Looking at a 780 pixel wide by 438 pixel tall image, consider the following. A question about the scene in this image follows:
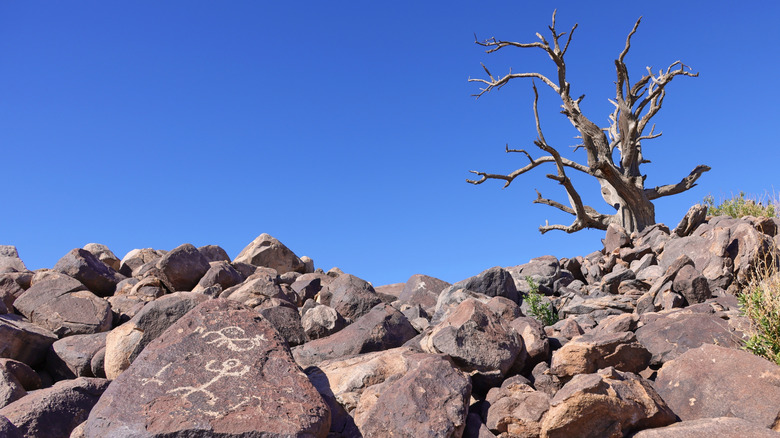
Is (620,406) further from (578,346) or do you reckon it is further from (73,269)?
(73,269)

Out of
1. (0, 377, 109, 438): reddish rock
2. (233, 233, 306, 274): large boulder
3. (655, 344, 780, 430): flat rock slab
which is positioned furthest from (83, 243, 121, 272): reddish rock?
(655, 344, 780, 430): flat rock slab

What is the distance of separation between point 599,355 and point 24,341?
7669mm

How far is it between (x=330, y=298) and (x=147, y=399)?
5248 mm

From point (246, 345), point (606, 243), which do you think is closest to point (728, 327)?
point (246, 345)

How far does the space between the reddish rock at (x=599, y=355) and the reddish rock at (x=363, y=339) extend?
78.6 inches

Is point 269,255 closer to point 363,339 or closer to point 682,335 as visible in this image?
point 363,339

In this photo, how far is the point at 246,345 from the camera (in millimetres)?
5512

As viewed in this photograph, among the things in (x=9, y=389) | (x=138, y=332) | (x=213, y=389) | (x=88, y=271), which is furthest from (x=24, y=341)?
(x=213, y=389)

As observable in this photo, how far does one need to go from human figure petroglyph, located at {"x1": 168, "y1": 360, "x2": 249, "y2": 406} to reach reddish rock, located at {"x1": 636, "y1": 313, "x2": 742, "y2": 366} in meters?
4.60

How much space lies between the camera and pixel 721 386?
5.62 metres

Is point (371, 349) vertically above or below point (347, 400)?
above

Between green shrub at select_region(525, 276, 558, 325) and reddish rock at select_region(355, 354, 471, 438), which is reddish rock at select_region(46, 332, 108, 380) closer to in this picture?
reddish rock at select_region(355, 354, 471, 438)


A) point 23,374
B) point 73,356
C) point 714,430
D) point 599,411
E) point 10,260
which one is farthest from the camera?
point 10,260

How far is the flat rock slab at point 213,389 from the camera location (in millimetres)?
4590
